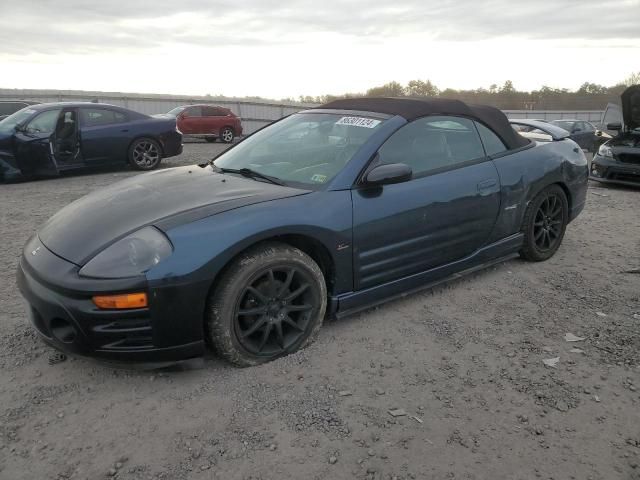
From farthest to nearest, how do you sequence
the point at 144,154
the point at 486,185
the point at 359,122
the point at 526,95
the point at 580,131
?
the point at 526,95
the point at 580,131
the point at 144,154
the point at 486,185
the point at 359,122

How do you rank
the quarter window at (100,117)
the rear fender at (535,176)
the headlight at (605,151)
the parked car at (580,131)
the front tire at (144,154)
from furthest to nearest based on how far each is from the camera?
the parked car at (580,131) < the front tire at (144,154) < the quarter window at (100,117) < the headlight at (605,151) < the rear fender at (535,176)

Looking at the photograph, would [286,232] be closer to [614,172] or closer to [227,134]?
[614,172]

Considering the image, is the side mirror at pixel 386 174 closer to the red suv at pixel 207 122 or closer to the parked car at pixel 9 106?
the parked car at pixel 9 106

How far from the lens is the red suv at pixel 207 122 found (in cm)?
1837

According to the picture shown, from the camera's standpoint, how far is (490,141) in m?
4.05

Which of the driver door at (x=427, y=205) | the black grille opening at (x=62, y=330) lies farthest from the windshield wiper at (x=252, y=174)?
the black grille opening at (x=62, y=330)

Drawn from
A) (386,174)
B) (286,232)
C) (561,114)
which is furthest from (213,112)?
(561,114)

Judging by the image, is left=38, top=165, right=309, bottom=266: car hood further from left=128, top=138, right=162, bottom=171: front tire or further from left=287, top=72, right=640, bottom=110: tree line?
left=287, top=72, right=640, bottom=110: tree line

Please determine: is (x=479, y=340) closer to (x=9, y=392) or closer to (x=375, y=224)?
(x=375, y=224)

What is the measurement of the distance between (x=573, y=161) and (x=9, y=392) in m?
4.66

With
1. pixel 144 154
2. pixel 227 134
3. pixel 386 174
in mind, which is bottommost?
pixel 386 174

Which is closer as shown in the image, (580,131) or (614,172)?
(614,172)

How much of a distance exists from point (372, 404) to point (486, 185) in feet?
6.57

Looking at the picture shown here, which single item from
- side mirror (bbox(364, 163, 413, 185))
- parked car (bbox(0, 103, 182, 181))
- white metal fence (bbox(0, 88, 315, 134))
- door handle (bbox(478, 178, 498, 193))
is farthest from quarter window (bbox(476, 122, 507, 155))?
white metal fence (bbox(0, 88, 315, 134))
